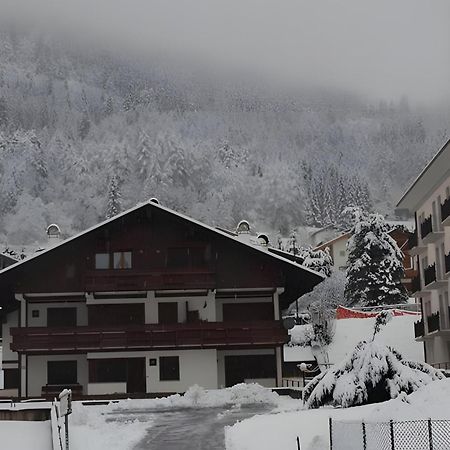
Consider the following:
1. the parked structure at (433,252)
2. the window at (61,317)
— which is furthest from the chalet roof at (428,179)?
the window at (61,317)

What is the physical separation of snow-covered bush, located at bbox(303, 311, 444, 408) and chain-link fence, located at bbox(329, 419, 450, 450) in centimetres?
546

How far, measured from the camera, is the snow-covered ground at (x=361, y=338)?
59.0 m

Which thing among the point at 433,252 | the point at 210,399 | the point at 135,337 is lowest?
the point at 210,399

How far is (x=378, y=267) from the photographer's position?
8031cm

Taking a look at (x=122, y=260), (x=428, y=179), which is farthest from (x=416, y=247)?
(x=122, y=260)

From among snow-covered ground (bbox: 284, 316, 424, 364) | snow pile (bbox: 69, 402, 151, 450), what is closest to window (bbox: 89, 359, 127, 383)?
snow pile (bbox: 69, 402, 151, 450)

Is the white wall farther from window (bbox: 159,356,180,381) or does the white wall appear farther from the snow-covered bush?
the snow-covered bush

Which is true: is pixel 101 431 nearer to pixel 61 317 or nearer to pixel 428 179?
→ pixel 61 317

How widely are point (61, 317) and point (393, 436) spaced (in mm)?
31992

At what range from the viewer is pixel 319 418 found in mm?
21391

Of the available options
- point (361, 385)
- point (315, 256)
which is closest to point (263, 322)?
point (361, 385)

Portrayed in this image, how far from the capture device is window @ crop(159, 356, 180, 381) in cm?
4409

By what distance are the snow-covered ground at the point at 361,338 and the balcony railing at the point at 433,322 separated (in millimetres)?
6772

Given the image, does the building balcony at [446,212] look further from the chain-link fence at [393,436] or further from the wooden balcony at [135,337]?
the chain-link fence at [393,436]
